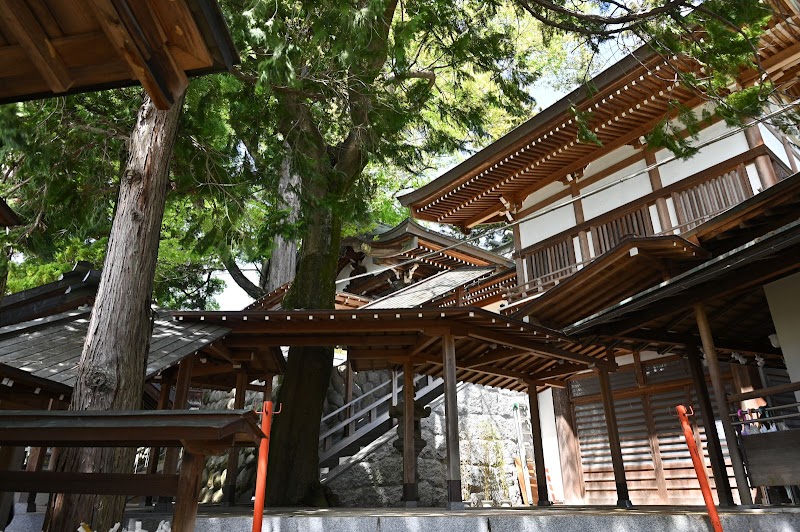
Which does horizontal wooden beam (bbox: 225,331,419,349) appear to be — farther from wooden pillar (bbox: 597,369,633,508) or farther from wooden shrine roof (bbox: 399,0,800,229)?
wooden shrine roof (bbox: 399,0,800,229)

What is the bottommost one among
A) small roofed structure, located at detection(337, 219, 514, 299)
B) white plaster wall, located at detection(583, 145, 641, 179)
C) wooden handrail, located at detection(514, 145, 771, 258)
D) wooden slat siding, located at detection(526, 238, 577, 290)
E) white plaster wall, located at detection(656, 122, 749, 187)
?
wooden slat siding, located at detection(526, 238, 577, 290)

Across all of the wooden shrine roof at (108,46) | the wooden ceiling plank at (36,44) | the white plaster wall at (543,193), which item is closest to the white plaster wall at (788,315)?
the white plaster wall at (543,193)

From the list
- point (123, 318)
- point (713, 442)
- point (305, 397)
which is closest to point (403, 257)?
point (305, 397)

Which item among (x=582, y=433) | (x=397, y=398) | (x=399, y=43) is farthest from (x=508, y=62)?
(x=397, y=398)

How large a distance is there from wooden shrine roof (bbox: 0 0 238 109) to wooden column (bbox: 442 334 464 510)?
225 inches

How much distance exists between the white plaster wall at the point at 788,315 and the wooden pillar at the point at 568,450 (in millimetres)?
4611

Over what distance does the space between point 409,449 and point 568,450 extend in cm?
391

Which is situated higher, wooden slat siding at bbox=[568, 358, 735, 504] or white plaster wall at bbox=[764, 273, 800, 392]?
white plaster wall at bbox=[764, 273, 800, 392]

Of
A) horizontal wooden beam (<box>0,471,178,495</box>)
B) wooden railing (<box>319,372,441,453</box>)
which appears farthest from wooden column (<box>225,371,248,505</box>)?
horizontal wooden beam (<box>0,471,178,495</box>)

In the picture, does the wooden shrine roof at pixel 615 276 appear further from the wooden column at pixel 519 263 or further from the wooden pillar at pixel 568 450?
the wooden pillar at pixel 568 450

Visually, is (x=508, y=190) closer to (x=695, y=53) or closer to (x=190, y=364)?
(x=695, y=53)

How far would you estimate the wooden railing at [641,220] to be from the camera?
838 cm

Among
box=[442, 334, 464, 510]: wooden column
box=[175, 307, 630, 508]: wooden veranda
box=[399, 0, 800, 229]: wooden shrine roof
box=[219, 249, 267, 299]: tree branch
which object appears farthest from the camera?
box=[219, 249, 267, 299]: tree branch

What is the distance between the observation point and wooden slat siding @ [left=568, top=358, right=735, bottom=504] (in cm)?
905
